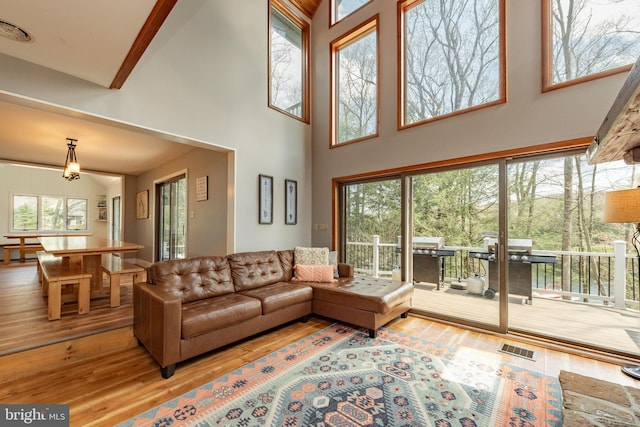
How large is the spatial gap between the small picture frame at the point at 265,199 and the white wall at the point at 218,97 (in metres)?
0.08

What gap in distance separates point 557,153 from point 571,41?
1127 millimetres

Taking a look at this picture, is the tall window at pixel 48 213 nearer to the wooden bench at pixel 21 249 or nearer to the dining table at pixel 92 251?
the wooden bench at pixel 21 249

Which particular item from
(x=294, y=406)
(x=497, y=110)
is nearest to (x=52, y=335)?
(x=294, y=406)

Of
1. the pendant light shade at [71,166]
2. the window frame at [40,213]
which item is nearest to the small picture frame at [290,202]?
the pendant light shade at [71,166]

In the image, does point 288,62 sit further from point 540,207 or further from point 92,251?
point 540,207

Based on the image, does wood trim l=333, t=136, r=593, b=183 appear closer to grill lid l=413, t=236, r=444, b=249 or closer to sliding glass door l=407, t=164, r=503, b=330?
sliding glass door l=407, t=164, r=503, b=330

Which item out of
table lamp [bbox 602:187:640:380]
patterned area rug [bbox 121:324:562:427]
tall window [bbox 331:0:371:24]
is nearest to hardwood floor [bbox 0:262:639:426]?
patterned area rug [bbox 121:324:562:427]

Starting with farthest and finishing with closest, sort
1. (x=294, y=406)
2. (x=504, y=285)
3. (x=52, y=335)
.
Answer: (x=504, y=285) → (x=52, y=335) → (x=294, y=406)

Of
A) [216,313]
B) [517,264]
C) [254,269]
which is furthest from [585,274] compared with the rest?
[216,313]

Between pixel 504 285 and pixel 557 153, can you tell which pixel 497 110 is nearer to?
pixel 557 153

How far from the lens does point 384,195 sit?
13.9 ft

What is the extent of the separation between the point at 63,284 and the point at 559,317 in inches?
231

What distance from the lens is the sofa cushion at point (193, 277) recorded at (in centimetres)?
272

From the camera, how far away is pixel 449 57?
360 cm
